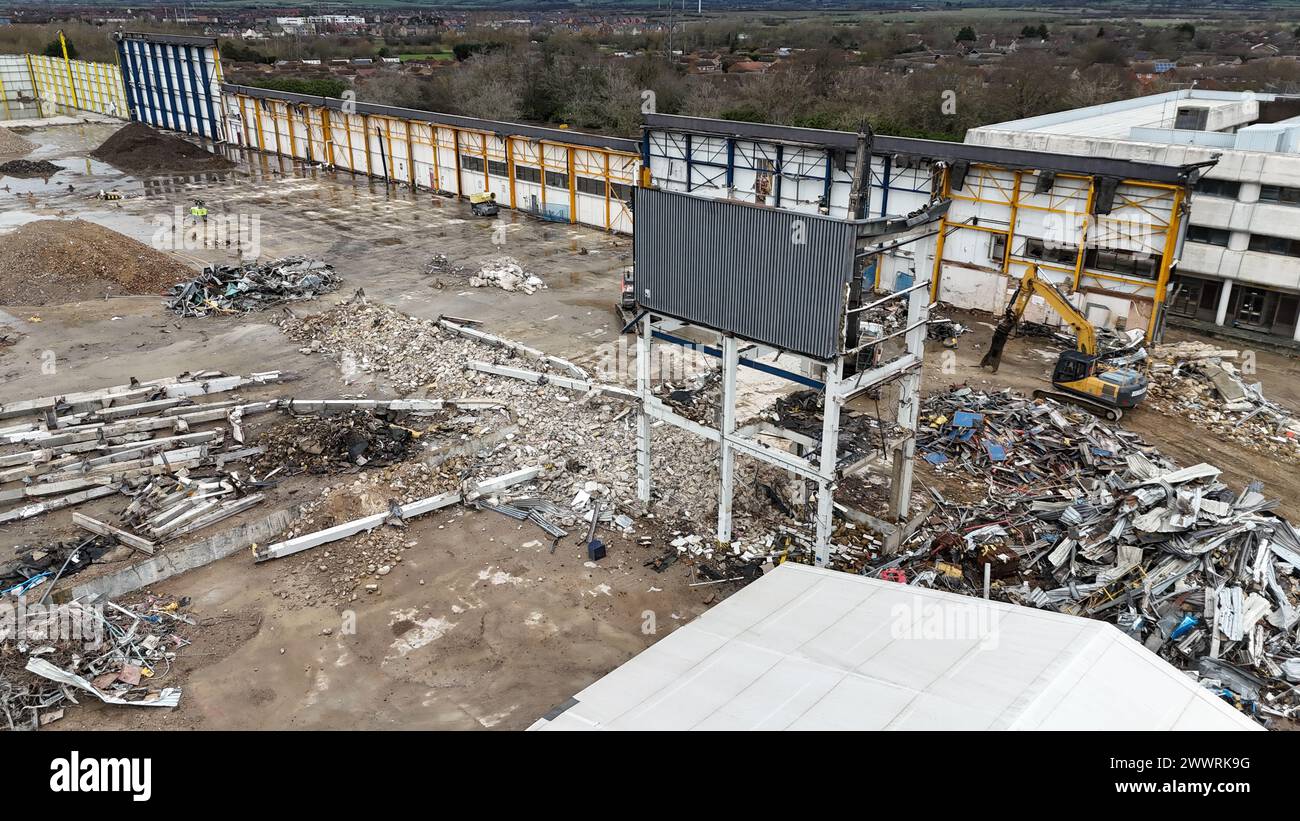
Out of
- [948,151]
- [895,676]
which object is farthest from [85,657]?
[948,151]

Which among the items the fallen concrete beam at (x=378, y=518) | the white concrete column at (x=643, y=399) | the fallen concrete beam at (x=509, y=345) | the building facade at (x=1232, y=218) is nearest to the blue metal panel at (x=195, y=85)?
the fallen concrete beam at (x=509, y=345)

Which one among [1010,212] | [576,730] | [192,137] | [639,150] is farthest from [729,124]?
[192,137]

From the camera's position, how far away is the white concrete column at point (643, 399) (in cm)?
1780

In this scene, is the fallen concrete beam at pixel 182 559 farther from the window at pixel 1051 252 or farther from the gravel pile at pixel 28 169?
the gravel pile at pixel 28 169

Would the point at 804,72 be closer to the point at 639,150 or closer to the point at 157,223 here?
the point at 639,150

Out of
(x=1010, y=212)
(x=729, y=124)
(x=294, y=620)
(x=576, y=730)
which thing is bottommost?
(x=294, y=620)

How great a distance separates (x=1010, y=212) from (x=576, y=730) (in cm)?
2534

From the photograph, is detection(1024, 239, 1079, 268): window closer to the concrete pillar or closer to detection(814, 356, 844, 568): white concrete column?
the concrete pillar

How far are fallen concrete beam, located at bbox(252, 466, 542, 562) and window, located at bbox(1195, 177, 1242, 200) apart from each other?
76.3 ft

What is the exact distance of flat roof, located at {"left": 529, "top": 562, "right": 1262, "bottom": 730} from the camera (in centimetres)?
991

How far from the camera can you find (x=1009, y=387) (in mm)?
24734

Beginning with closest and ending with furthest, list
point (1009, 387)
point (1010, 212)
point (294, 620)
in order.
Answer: point (294, 620), point (1009, 387), point (1010, 212)

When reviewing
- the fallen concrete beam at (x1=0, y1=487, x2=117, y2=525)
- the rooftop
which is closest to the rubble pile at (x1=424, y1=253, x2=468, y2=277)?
the fallen concrete beam at (x1=0, y1=487, x2=117, y2=525)

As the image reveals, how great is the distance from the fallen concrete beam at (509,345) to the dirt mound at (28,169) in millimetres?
42540
